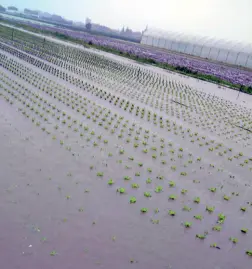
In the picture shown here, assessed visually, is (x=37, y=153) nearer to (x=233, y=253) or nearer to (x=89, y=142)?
(x=89, y=142)

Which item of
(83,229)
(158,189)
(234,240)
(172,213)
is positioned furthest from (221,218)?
(83,229)

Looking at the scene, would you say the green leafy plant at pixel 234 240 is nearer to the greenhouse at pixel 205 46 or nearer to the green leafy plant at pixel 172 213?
the green leafy plant at pixel 172 213

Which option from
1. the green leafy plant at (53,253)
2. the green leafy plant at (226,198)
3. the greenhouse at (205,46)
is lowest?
the green leafy plant at (53,253)

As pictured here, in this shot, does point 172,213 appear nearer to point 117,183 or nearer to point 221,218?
point 221,218

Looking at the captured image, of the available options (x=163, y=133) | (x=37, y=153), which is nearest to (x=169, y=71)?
(x=163, y=133)

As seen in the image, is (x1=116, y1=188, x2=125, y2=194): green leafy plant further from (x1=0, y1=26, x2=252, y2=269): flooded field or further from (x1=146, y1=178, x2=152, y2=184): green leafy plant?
(x1=146, y1=178, x2=152, y2=184): green leafy plant

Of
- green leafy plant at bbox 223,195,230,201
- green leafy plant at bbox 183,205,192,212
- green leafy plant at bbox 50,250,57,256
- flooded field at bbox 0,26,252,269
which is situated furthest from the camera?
green leafy plant at bbox 223,195,230,201

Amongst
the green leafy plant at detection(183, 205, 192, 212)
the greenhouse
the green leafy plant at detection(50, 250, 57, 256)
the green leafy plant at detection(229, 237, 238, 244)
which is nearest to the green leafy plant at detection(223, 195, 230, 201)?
the green leafy plant at detection(183, 205, 192, 212)

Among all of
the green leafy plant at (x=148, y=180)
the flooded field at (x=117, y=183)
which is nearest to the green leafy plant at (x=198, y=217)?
the flooded field at (x=117, y=183)
